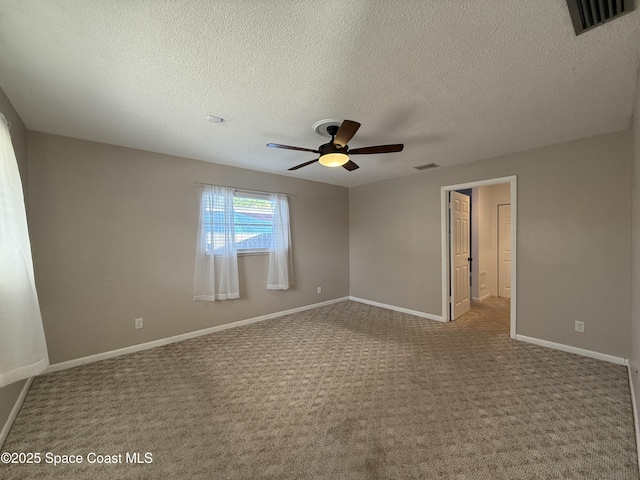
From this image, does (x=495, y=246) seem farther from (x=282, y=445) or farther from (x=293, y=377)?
(x=282, y=445)

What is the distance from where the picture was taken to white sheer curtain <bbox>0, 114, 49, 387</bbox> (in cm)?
148

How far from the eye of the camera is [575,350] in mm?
2760

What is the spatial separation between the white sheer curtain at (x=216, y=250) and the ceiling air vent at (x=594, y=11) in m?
3.44

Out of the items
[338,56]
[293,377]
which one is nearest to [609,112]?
[338,56]

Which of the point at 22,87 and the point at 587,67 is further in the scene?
the point at 22,87

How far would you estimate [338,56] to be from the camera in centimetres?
147

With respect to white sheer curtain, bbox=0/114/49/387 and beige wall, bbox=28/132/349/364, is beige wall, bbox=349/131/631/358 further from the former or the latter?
white sheer curtain, bbox=0/114/49/387

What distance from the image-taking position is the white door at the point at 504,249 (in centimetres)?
521

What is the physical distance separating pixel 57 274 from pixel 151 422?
6.12ft

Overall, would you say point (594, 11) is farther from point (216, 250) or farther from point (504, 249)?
point (504, 249)

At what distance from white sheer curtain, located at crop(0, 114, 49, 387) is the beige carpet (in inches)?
21.2

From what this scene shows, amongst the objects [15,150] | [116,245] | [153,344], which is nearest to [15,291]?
[15,150]

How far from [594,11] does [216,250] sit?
3743 millimetres

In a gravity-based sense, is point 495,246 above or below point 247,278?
above
